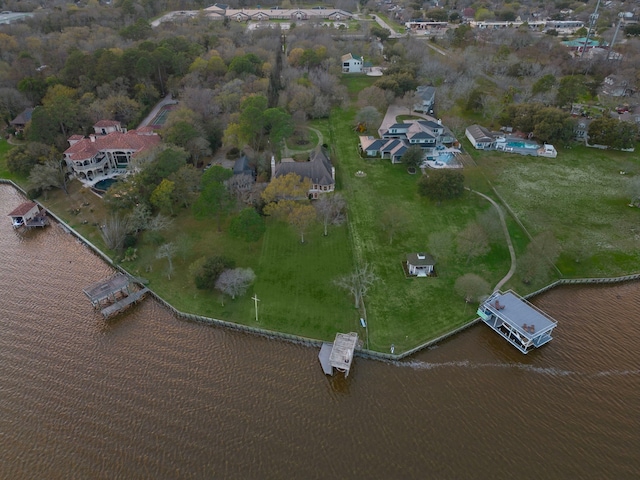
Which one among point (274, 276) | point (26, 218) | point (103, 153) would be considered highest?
point (103, 153)

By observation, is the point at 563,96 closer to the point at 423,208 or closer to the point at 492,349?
the point at 423,208

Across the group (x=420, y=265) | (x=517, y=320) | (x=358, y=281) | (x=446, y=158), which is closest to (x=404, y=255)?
(x=420, y=265)

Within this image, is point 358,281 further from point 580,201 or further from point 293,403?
point 580,201

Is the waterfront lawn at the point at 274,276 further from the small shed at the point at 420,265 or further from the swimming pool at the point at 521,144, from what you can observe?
the swimming pool at the point at 521,144

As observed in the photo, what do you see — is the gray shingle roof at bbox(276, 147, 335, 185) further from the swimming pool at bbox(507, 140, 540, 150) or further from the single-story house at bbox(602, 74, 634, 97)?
the single-story house at bbox(602, 74, 634, 97)

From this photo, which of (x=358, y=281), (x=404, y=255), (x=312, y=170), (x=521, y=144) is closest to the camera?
(x=358, y=281)

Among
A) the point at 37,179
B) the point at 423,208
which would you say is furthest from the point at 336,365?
the point at 37,179

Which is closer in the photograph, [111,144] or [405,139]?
[111,144]
